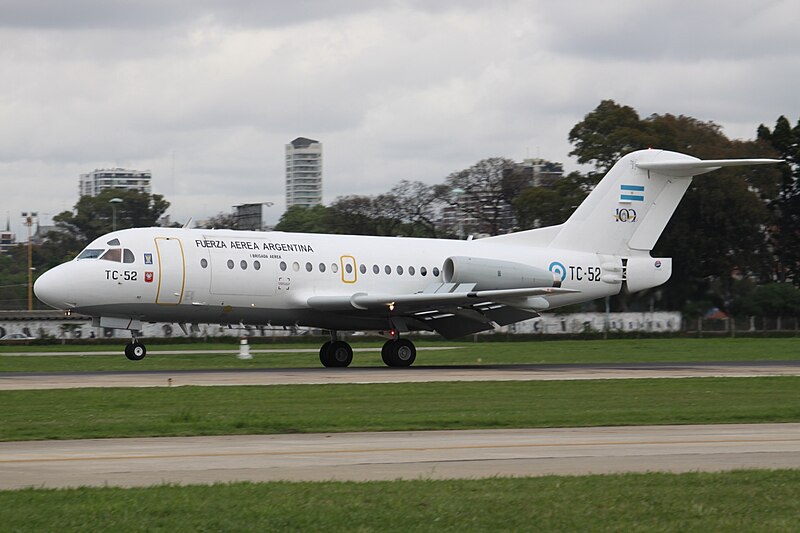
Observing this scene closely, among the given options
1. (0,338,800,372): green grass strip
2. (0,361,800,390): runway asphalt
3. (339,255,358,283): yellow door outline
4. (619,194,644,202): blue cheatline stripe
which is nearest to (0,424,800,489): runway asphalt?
(0,361,800,390): runway asphalt

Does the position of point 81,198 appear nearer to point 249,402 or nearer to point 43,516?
point 249,402

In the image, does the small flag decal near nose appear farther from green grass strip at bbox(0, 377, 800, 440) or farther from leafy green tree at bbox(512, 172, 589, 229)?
leafy green tree at bbox(512, 172, 589, 229)

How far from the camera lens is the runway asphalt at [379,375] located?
26266 millimetres

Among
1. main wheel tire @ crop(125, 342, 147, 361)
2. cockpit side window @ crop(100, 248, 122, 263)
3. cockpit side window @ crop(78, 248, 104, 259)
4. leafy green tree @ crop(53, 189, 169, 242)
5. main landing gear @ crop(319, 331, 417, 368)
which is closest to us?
cockpit side window @ crop(100, 248, 122, 263)

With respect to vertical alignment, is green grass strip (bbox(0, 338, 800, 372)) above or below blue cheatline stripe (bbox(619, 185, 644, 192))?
below

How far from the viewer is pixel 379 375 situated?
29.7 metres

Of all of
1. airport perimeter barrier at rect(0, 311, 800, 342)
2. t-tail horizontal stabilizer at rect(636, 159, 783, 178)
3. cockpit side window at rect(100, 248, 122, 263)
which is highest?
t-tail horizontal stabilizer at rect(636, 159, 783, 178)

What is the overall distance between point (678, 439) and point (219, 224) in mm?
89191

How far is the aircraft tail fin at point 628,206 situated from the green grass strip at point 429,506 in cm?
2692

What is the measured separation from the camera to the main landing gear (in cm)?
3431

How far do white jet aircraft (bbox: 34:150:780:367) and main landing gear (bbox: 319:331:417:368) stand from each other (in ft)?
0.14

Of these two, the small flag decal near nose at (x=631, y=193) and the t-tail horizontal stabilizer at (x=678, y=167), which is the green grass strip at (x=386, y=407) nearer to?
the t-tail horizontal stabilizer at (x=678, y=167)

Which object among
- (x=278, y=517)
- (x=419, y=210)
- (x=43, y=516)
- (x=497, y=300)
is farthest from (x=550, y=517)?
(x=419, y=210)

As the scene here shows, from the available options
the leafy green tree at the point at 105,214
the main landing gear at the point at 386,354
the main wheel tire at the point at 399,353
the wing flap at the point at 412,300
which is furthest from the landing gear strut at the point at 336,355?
the leafy green tree at the point at 105,214
